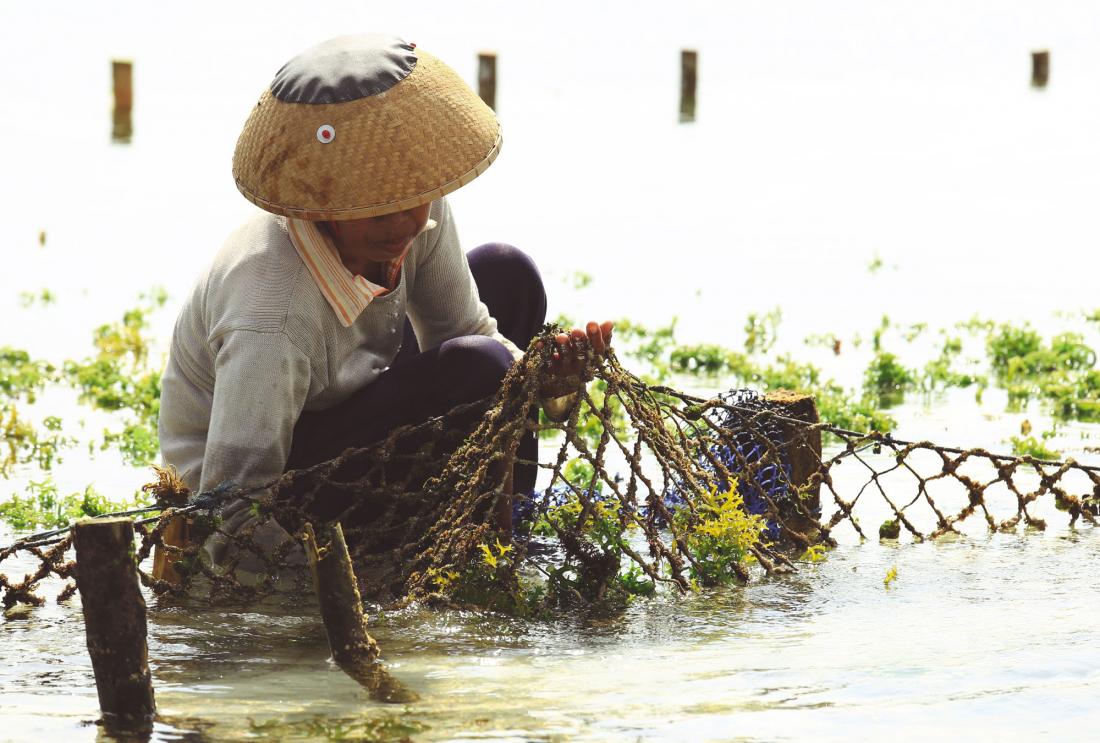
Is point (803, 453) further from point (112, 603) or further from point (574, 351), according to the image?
point (112, 603)

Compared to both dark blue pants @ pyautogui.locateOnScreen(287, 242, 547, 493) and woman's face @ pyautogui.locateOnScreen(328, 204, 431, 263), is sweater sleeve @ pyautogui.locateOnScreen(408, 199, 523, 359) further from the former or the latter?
woman's face @ pyautogui.locateOnScreen(328, 204, 431, 263)

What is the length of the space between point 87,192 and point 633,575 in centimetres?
1359

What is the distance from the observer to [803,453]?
4910mm

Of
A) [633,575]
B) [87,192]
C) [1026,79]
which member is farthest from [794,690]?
[1026,79]

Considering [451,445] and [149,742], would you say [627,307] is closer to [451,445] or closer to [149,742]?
[451,445]

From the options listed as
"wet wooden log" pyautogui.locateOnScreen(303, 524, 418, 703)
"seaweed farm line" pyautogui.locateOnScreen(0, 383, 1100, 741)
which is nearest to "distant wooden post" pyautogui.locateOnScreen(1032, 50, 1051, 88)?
"seaweed farm line" pyautogui.locateOnScreen(0, 383, 1100, 741)

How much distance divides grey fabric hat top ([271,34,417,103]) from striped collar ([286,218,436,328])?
0.33 meters

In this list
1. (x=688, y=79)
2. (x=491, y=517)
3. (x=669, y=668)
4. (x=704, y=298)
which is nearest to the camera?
(x=669, y=668)

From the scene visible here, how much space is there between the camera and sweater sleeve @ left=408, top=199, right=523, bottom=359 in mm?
4344

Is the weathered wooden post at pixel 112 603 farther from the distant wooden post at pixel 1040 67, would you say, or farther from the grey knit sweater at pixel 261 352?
the distant wooden post at pixel 1040 67

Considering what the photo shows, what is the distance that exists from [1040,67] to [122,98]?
16.2 m

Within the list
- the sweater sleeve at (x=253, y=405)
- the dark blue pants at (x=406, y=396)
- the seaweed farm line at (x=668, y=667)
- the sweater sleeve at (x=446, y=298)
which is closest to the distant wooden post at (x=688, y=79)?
the sweater sleeve at (x=446, y=298)

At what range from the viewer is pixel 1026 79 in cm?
3033

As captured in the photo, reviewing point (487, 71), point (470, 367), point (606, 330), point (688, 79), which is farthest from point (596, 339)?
point (688, 79)
